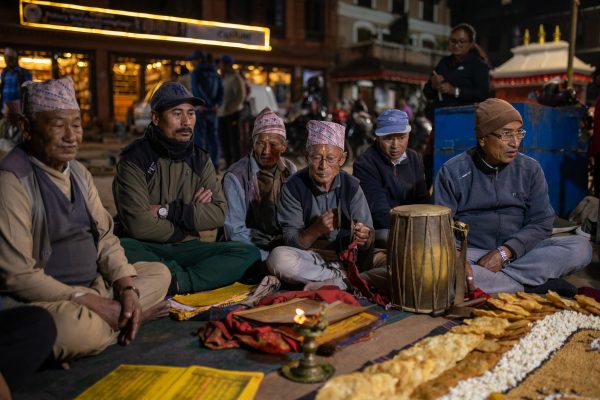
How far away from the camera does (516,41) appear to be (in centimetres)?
3200

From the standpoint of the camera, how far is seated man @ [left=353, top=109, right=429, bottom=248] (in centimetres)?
449

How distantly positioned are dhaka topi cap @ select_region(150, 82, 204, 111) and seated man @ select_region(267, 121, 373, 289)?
34.5 inches

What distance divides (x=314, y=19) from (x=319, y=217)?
24581 mm

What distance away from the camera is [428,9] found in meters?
32.8

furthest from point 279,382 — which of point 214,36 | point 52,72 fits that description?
point 214,36

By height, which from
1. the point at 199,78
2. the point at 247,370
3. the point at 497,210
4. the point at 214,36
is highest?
the point at 214,36

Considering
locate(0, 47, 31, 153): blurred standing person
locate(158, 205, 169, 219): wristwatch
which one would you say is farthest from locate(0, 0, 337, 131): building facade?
locate(158, 205, 169, 219): wristwatch

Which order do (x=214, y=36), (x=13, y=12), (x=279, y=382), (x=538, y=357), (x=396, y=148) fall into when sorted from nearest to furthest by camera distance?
(x=279, y=382), (x=538, y=357), (x=396, y=148), (x=13, y=12), (x=214, y=36)

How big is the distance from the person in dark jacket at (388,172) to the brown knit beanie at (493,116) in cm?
86

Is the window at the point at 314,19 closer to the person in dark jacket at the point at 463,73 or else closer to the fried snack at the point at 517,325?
the person in dark jacket at the point at 463,73

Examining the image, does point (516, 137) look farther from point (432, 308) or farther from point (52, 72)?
point (52, 72)

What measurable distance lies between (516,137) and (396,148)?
43.5 inches

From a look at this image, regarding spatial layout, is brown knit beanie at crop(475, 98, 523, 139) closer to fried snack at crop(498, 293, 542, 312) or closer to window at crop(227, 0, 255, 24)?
fried snack at crop(498, 293, 542, 312)

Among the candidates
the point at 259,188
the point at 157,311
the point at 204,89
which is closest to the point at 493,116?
the point at 259,188
